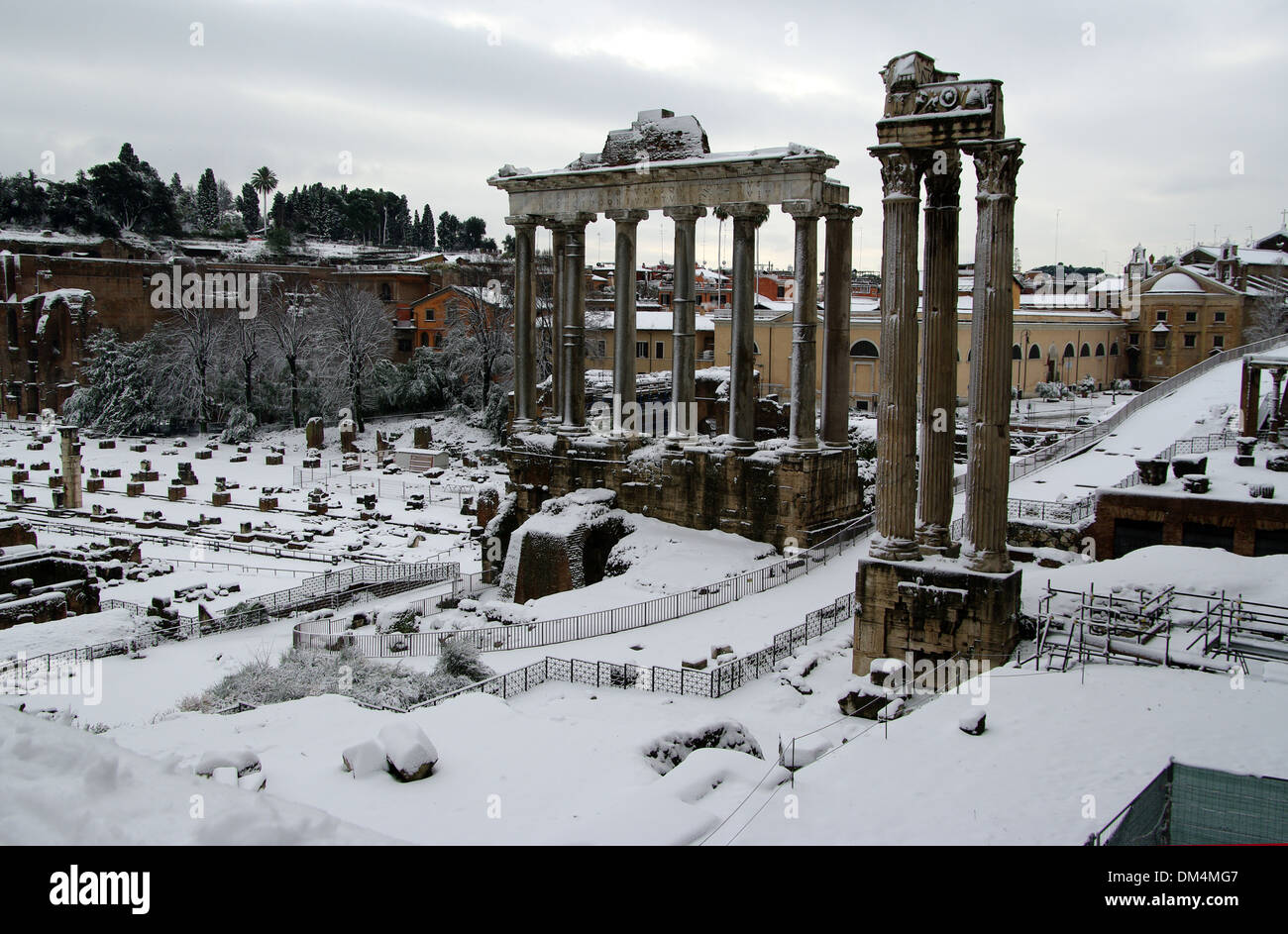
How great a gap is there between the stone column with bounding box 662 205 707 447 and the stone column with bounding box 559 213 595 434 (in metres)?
2.65

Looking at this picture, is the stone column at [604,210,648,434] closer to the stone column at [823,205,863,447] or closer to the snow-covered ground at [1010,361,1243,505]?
the stone column at [823,205,863,447]

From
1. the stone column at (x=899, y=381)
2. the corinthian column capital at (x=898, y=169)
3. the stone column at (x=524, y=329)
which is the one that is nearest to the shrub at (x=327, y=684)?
the stone column at (x=899, y=381)

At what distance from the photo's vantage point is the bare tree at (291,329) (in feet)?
186

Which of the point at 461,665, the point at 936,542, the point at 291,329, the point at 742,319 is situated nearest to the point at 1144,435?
the point at 742,319

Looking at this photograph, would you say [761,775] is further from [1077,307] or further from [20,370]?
[20,370]

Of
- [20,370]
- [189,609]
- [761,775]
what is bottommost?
[189,609]

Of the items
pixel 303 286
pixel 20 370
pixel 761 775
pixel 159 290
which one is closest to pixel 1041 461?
pixel 761 775

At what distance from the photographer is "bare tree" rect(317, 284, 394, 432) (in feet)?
184

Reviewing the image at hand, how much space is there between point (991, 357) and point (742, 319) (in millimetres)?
9762

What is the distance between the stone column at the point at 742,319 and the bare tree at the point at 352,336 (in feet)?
118

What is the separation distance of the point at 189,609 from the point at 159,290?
47207mm

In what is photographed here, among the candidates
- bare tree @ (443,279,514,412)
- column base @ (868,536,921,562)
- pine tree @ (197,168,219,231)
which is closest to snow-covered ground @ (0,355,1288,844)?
column base @ (868,536,921,562)

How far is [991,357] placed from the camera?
13.9 meters

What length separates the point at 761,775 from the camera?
393 inches
